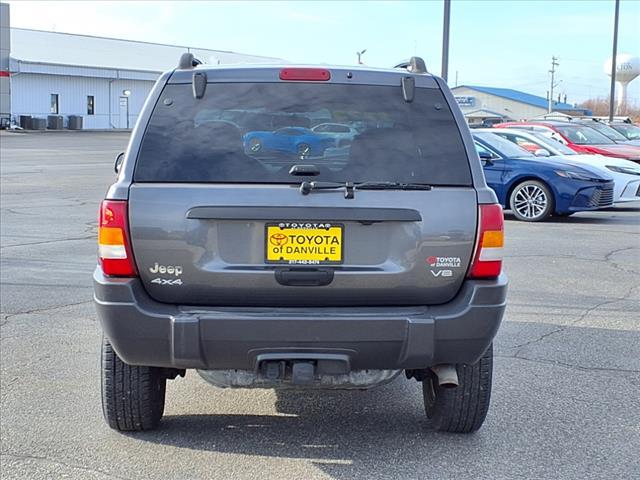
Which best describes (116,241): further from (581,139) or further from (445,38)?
(581,139)

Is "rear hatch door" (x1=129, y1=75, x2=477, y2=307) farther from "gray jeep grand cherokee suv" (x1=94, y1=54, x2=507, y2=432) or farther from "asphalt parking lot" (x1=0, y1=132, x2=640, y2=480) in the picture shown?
"asphalt parking lot" (x1=0, y1=132, x2=640, y2=480)

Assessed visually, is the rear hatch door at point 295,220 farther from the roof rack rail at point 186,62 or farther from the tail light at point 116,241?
the roof rack rail at point 186,62

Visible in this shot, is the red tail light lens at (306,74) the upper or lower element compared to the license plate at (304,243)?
upper

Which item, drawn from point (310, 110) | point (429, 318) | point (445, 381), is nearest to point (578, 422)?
point (445, 381)

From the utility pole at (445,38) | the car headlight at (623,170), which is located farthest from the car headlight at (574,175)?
the utility pole at (445,38)

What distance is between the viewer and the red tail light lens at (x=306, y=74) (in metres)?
4.32

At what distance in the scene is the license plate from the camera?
394cm

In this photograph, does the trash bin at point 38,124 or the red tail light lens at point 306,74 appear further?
the trash bin at point 38,124

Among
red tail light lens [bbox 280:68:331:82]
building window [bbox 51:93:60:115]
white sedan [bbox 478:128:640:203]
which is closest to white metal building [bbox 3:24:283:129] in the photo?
building window [bbox 51:93:60:115]

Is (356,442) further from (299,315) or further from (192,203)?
(192,203)

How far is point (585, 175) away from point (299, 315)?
10976 mm

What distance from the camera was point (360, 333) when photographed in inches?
155

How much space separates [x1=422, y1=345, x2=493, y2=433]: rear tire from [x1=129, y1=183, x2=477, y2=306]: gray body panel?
685 millimetres

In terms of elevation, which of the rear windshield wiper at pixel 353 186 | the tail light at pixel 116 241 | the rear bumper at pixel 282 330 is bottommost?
the rear bumper at pixel 282 330
